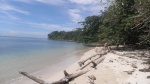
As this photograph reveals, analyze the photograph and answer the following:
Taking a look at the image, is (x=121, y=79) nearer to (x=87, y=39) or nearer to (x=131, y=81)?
(x=131, y=81)

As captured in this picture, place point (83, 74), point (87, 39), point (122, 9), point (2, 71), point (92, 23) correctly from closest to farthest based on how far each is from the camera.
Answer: point (83, 74)
point (2, 71)
point (122, 9)
point (87, 39)
point (92, 23)

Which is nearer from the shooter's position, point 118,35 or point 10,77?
point 10,77

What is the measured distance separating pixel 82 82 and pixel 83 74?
5.79 ft

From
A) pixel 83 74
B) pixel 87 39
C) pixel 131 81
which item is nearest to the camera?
pixel 131 81

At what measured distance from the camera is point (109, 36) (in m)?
25.7

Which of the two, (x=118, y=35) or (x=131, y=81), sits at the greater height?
(x=118, y=35)

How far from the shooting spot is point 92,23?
49.4m

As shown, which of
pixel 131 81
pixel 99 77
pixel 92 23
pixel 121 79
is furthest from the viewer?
pixel 92 23

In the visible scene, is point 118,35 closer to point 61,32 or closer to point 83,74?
point 83,74

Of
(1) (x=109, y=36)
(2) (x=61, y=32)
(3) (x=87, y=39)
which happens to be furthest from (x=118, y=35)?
(2) (x=61, y=32)

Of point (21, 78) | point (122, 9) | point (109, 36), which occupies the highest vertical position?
→ point (122, 9)

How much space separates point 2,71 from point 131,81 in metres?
10.1

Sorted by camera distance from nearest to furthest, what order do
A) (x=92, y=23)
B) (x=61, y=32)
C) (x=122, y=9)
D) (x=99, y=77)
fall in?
(x=99, y=77)
(x=122, y=9)
(x=92, y=23)
(x=61, y=32)

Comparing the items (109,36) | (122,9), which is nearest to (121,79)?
(122,9)
